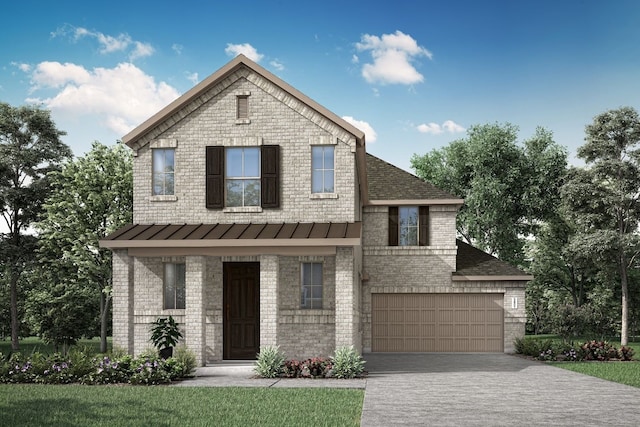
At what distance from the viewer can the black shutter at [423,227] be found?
2767cm

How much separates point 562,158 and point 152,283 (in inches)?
1077

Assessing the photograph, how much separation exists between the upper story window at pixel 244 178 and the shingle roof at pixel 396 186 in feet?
26.7

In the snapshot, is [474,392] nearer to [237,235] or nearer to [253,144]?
[237,235]

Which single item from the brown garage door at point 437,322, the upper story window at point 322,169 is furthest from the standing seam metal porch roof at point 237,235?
the brown garage door at point 437,322

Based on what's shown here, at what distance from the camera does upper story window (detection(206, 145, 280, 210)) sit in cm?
2023

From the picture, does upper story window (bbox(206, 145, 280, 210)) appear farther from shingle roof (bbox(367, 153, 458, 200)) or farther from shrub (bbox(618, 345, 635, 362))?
shrub (bbox(618, 345, 635, 362))

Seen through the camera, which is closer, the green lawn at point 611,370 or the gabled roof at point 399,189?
the green lawn at point 611,370

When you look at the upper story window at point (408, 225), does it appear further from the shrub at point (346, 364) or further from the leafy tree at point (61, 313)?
the leafy tree at point (61, 313)

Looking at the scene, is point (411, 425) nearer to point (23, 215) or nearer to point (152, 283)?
point (152, 283)

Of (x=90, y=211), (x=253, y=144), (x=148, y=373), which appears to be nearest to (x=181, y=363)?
(x=148, y=373)

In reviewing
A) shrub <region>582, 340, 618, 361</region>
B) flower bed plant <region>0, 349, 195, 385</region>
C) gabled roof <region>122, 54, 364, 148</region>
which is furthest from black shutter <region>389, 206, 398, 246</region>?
flower bed plant <region>0, 349, 195, 385</region>

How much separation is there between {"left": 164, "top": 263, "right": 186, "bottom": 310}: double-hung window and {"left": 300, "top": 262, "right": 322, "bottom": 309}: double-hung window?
11.2 feet

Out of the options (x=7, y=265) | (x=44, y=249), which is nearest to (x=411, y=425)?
(x=44, y=249)

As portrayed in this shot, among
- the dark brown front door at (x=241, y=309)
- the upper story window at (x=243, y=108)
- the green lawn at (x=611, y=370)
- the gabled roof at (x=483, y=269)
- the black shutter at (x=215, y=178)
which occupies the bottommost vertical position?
the green lawn at (x=611, y=370)
